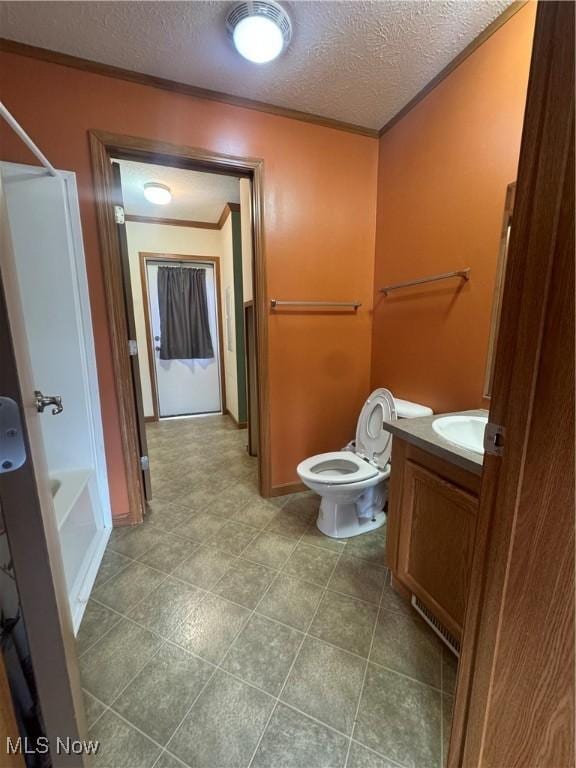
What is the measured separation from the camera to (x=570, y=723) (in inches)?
20.1

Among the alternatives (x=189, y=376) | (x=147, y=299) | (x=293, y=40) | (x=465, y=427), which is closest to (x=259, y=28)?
(x=293, y=40)

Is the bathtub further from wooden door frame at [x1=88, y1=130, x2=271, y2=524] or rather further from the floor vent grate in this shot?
the floor vent grate

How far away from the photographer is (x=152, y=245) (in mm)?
3822

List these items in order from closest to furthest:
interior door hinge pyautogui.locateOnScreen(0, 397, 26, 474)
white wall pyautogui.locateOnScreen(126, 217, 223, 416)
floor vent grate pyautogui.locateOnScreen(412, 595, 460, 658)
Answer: interior door hinge pyautogui.locateOnScreen(0, 397, 26, 474), floor vent grate pyautogui.locateOnScreen(412, 595, 460, 658), white wall pyautogui.locateOnScreen(126, 217, 223, 416)

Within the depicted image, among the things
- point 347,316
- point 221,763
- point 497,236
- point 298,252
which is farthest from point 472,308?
point 221,763

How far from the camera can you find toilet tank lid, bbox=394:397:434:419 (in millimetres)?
1781

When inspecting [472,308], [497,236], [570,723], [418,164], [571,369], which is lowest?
[570,723]

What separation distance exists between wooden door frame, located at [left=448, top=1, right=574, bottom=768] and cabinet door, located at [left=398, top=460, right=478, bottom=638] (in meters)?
0.44

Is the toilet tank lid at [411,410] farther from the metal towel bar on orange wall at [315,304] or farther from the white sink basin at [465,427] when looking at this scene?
the metal towel bar on orange wall at [315,304]

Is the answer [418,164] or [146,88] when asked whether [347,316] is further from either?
[146,88]

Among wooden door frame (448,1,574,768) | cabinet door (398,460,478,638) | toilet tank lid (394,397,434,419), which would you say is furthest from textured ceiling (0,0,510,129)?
cabinet door (398,460,478,638)

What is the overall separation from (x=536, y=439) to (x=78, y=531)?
76.0 inches

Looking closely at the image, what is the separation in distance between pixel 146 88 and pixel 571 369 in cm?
225

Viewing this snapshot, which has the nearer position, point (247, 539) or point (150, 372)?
point (247, 539)
